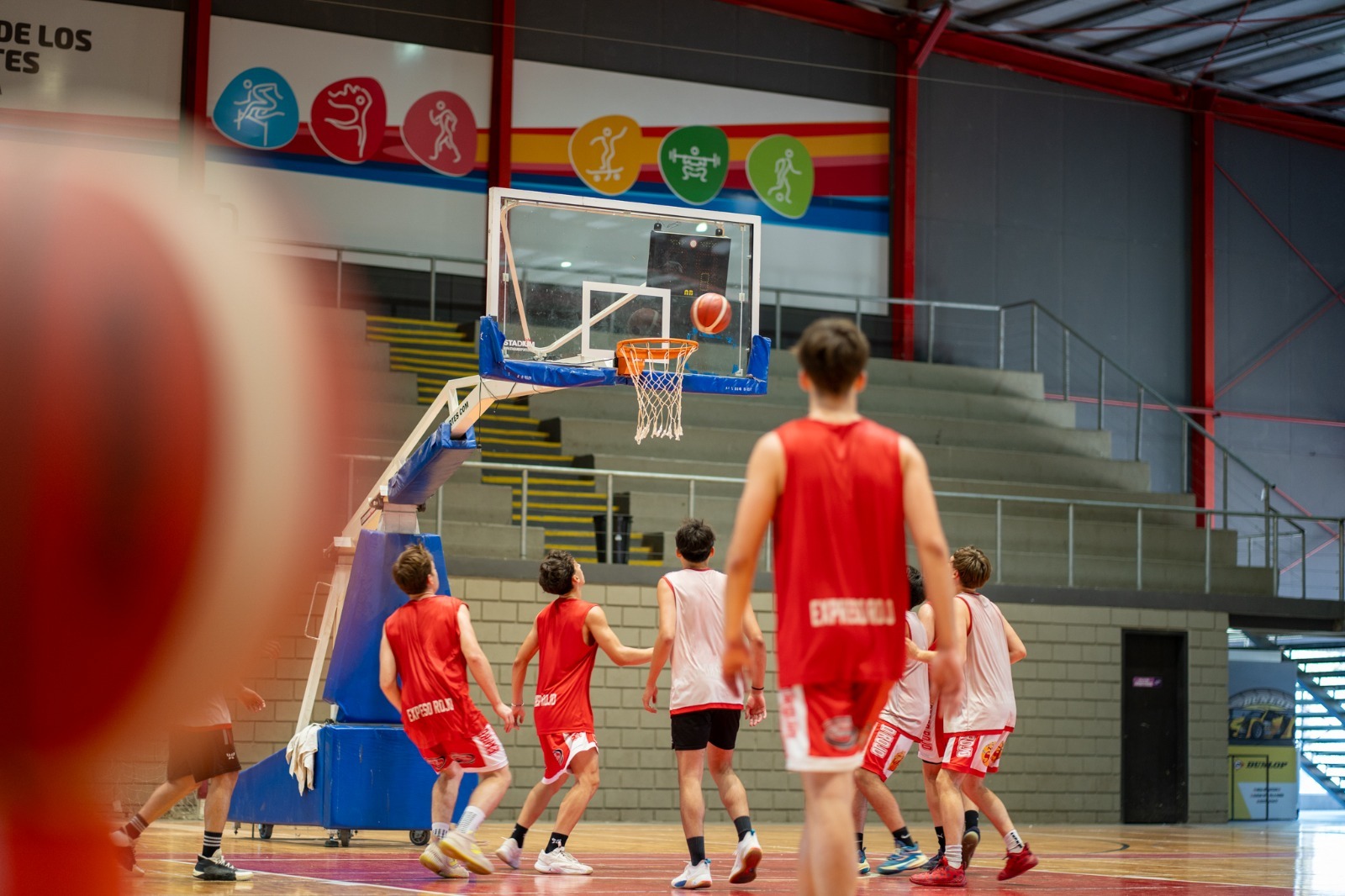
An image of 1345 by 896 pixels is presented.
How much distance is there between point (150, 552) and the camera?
1.01 meters

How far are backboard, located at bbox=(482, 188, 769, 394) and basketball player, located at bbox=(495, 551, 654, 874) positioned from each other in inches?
73.4

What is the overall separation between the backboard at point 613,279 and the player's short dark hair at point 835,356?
5.71 meters

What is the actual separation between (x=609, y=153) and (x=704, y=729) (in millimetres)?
13859

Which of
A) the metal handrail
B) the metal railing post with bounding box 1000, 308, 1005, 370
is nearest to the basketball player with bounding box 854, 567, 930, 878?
the metal handrail

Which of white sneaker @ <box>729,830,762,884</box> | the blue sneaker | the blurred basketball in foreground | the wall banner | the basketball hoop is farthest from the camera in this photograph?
the wall banner

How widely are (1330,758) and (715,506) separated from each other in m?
10.6

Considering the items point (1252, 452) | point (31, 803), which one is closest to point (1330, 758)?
point (1252, 452)

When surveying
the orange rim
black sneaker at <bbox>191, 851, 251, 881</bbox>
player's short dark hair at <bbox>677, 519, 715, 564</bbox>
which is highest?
the orange rim

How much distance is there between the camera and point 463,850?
304 inches

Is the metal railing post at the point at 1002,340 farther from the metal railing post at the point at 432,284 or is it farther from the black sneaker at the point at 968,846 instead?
the black sneaker at the point at 968,846

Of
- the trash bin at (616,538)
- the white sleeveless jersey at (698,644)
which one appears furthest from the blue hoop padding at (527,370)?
the trash bin at (616,538)

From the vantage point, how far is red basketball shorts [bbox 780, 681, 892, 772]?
418 centimetres

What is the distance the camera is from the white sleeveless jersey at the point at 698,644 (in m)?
7.96

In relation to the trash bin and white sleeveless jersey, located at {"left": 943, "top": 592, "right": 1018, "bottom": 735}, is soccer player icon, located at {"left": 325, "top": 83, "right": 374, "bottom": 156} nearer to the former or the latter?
the trash bin
